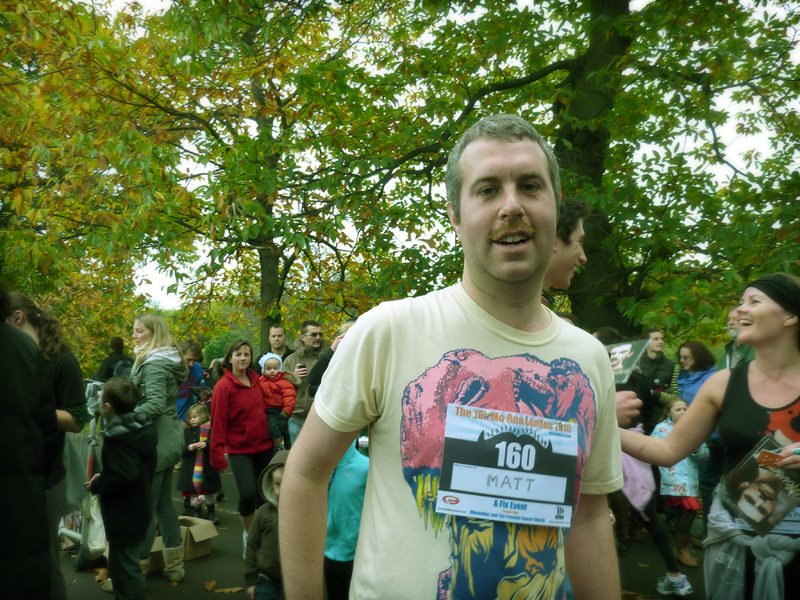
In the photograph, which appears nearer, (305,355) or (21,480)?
(21,480)

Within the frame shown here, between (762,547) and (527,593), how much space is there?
1653mm

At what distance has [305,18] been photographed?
24.5 ft

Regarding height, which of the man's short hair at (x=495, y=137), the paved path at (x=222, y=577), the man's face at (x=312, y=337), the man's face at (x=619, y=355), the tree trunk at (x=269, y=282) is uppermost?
the tree trunk at (x=269, y=282)

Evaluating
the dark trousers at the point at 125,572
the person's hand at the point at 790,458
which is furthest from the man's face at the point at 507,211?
the dark trousers at the point at 125,572

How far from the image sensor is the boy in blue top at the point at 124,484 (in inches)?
176

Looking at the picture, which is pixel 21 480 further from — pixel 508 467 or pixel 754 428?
pixel 754 428

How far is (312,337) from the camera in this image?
27.0ft

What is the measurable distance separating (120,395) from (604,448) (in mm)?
3906

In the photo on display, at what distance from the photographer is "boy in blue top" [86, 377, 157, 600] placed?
4.47m

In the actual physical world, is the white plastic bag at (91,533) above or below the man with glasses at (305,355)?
below

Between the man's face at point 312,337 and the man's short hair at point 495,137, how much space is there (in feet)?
21.9

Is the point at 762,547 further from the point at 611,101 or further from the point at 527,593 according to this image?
the point at 611,101

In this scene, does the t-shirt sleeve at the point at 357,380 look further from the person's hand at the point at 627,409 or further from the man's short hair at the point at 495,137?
the person's hand at the point at 627,409

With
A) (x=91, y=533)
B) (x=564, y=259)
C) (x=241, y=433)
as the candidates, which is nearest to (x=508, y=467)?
(x=564, y=259)
